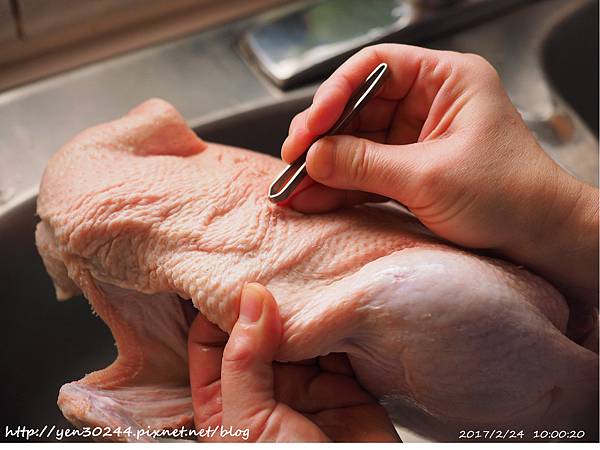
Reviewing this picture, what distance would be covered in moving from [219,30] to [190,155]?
1.79ft

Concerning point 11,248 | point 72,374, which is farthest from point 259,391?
point 11,248

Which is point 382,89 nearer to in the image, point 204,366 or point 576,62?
point 204,366

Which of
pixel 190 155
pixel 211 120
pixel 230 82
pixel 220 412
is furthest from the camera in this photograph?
pixel 230 82

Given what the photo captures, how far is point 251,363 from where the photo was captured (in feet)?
2.48

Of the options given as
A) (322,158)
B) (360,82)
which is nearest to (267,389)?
(322,158)

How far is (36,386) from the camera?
2.92 ft

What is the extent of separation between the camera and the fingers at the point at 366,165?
Answer: 2.56 feet

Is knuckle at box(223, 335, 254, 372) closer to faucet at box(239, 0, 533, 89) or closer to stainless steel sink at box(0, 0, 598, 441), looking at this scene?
stainless steel sink at box(0, 0, 598, 441)

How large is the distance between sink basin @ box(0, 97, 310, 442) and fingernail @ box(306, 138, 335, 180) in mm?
330

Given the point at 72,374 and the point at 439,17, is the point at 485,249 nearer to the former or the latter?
the point at 72,374

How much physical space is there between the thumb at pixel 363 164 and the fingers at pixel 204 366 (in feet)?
0.79

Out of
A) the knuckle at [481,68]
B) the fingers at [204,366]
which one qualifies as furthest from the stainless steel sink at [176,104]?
the knuckle at [481,68]

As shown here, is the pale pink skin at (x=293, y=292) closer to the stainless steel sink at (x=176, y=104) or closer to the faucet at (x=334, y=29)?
the stainless steel sink at (x=176, y=104)

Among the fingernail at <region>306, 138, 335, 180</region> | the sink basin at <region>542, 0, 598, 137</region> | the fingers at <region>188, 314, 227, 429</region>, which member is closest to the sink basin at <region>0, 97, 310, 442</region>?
the fingers at <region>188, 314, 227, 429</region>
